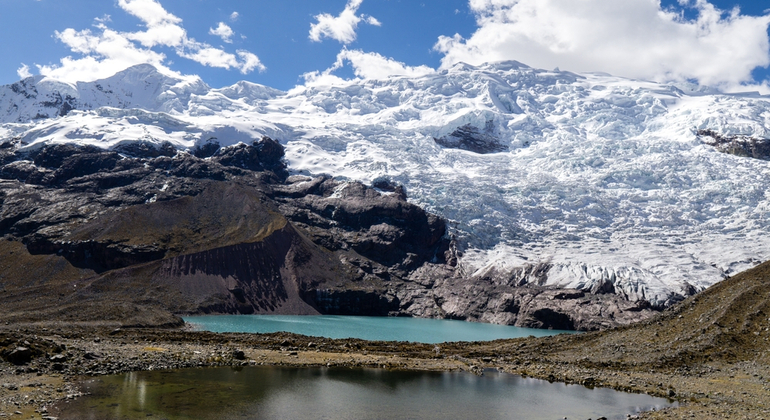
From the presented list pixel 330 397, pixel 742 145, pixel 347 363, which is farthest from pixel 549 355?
pixel 742 145

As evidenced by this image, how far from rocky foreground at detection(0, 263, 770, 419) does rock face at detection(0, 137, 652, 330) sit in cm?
2770

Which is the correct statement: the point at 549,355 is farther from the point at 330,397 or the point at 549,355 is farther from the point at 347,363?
the point at 330,397

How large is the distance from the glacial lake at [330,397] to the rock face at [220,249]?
3925 centimetres

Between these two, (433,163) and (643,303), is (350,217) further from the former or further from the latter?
(643,303)

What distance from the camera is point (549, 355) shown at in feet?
152

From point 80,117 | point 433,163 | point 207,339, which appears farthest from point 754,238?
point 80,117

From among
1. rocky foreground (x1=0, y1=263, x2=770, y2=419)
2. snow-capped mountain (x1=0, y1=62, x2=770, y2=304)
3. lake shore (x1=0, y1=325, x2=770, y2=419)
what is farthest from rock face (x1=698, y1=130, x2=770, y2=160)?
lake shore (x1=0, y1=325, x2=770, y2=419)

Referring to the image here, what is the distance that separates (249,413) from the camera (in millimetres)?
25656

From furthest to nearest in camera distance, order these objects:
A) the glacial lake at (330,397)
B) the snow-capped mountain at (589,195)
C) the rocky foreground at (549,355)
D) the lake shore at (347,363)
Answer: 1. the snow-capped mountain at (589,195)
2. the rocky foreground at (549,355)
3. the lake shore at (347,363)
4. the glacial lake at (330,397)

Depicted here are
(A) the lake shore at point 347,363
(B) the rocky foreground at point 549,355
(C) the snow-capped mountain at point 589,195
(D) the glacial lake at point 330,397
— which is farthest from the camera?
(C) the snow-capped mountain at point 589,195

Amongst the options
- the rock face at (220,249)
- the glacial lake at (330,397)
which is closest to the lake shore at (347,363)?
the glacial lake at (330,397)

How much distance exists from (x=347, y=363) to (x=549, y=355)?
56.8 ft

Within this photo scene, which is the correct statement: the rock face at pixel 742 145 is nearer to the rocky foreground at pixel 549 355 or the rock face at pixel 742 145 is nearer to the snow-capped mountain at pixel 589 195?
the snow-capped mountain at pixel 589 195

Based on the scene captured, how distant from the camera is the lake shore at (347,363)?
27.0 metres
